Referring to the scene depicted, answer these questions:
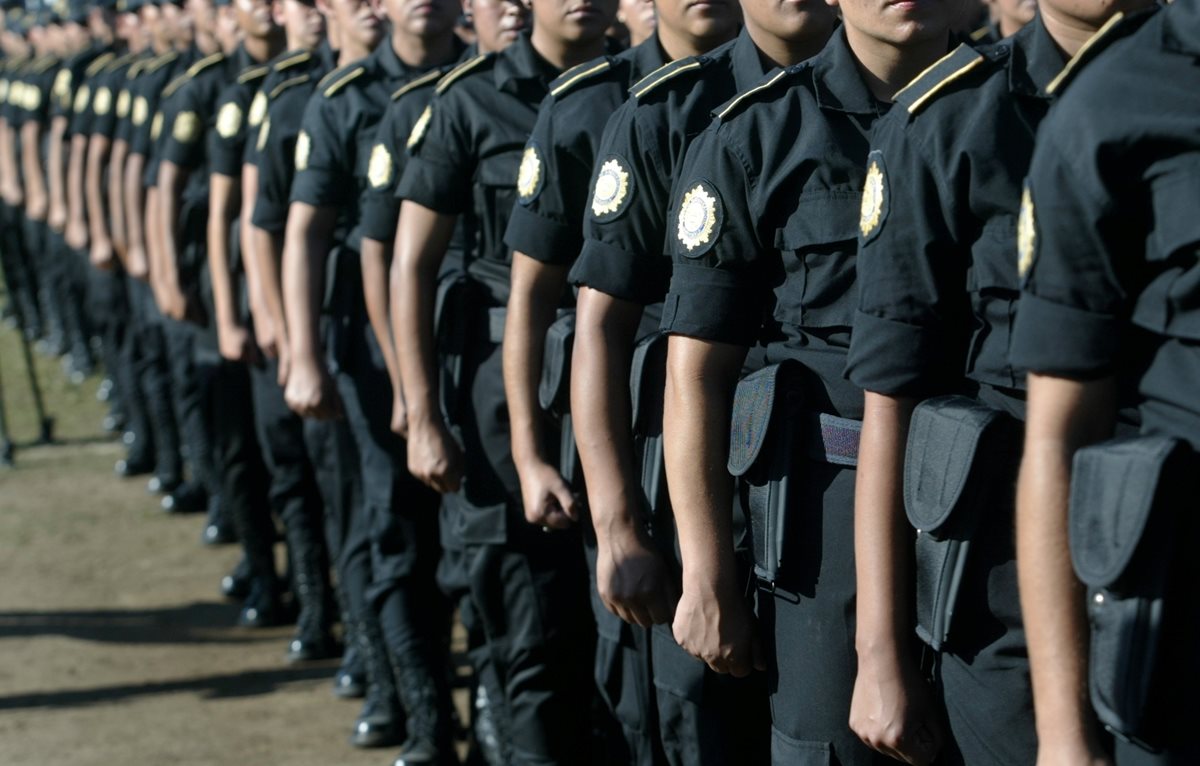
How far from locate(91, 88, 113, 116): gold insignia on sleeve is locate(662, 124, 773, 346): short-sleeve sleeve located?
290 inches

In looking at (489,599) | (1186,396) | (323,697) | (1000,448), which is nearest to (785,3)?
(1000,448)

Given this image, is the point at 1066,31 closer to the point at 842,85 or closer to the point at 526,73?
the point at 842,85

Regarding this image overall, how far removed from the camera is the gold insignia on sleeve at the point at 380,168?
5250 millimetres

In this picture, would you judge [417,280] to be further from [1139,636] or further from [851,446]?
[1139,636]

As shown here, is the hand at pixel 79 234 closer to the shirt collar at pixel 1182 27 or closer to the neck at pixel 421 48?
the neck at pixel 421 48

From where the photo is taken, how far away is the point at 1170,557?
2166 mm

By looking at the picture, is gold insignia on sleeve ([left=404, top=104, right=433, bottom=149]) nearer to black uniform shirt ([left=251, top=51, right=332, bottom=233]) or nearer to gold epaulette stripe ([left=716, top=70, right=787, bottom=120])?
black uniform shirt ([left=251, top=51, right=332, bottom=233])

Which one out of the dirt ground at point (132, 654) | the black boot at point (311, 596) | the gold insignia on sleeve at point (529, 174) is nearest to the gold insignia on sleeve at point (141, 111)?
the dirt ground at point (132, 654)

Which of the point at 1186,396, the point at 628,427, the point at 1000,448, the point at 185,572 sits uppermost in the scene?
the point at 1186,396

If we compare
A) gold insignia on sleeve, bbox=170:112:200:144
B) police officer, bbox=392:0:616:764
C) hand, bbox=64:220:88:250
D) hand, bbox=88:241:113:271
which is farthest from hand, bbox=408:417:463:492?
hand, bbox=64:220:88:250

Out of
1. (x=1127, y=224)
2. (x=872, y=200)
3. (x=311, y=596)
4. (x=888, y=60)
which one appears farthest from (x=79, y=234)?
(x=1127, y=224)

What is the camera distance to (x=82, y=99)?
10891 millimetres

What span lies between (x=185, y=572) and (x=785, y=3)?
5.39 m

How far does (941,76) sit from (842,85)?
0.39m
